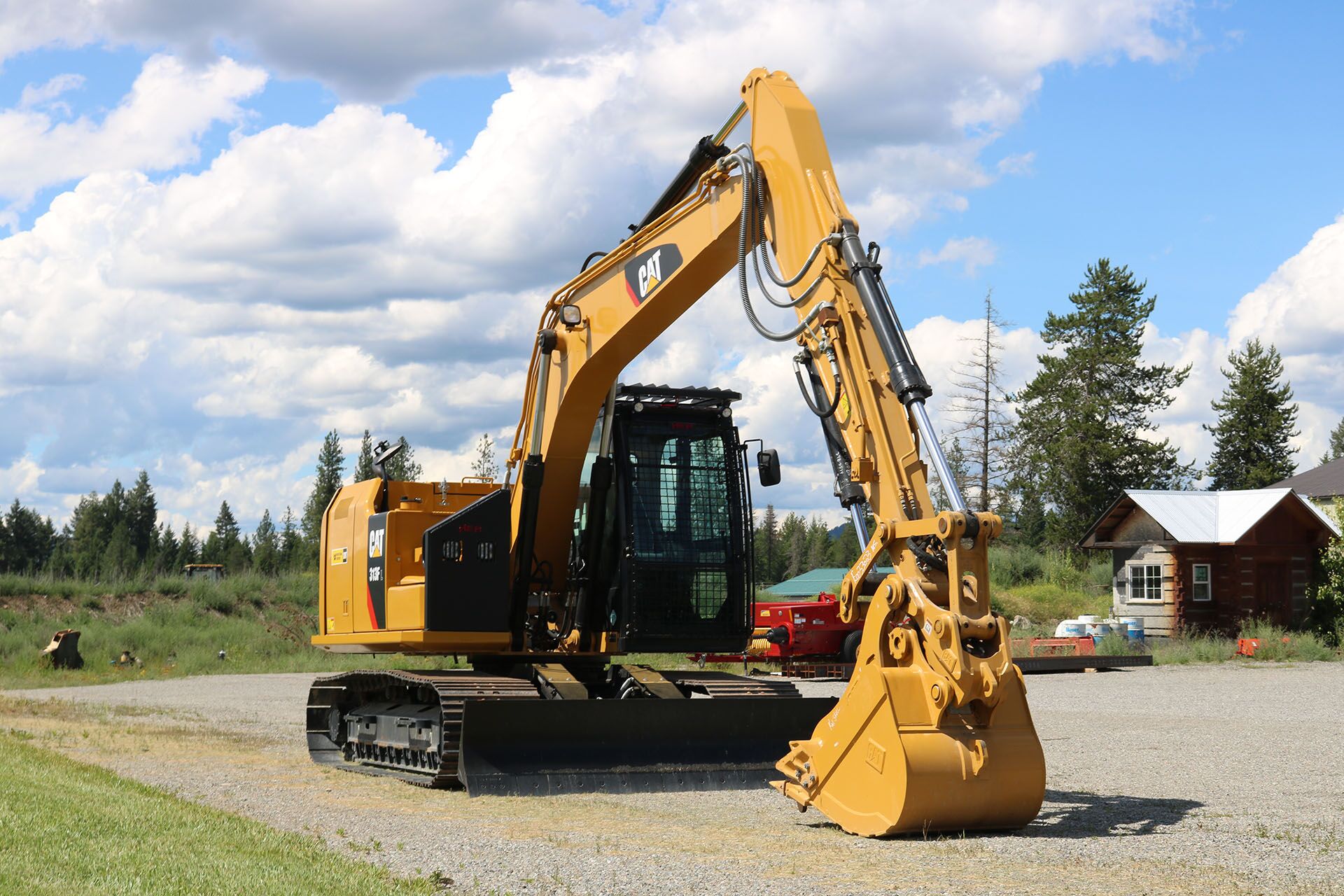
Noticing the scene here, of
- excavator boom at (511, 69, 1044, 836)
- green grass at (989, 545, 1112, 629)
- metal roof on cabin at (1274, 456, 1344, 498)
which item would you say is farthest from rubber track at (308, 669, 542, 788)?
metal roof on cabin at (1274, 456, 1344, 498)

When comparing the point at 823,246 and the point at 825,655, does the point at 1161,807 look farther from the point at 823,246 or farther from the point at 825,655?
the point at 825,655

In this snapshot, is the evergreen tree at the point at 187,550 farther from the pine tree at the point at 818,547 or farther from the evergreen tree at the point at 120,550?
the pine tree at the point at 818,547

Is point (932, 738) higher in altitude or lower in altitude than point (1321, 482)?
lower

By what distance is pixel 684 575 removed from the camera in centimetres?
1216

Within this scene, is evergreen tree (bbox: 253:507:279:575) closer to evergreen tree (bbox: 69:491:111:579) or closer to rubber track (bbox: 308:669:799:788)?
evergreen tree (bbox: 69:491:111:579)

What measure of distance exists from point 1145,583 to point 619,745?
87.3 feet

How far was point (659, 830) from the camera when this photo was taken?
8.77 meters

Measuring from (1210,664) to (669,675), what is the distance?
20.3 metres

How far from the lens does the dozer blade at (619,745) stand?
10711 mm

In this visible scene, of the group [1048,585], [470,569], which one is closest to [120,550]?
[1048,585]

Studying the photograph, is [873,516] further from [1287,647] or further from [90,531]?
[90,531]

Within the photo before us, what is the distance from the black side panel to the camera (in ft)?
39.3

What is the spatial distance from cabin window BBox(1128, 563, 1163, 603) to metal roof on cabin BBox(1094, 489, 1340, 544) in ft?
3.95

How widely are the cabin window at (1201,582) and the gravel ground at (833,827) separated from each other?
17.9 metres
